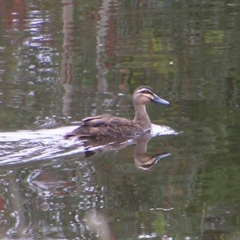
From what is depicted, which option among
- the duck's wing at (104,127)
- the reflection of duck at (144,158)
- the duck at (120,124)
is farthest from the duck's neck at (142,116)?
the reflection of duck at (144,158)

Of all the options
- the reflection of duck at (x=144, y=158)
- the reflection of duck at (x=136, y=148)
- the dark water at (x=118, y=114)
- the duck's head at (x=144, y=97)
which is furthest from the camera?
the duck's head at (x=144, y=97)

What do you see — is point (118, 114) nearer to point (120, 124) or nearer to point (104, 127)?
point (120, 124)

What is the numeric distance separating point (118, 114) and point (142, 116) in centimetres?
66

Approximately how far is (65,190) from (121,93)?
5.02 metres

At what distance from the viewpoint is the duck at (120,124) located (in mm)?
11383

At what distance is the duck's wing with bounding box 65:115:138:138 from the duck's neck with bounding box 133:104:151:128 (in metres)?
0.18

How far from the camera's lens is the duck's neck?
39.4ft

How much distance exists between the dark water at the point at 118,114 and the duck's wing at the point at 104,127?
0.73 feet

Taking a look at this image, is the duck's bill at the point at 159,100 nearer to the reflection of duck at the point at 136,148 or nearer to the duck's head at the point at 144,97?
the duck's head at the point at 144,97

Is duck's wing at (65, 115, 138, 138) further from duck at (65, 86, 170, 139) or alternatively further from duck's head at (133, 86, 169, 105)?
duck's head at (133, 86, 169, 105)

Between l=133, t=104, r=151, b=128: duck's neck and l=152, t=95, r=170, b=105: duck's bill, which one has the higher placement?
l=152, t=95, r=170, b=105: duck's bill

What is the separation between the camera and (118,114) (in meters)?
12.8

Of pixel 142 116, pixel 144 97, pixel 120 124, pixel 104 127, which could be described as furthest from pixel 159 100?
pixel 104 127

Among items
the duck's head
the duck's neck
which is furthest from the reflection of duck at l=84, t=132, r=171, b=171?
the duck's head
